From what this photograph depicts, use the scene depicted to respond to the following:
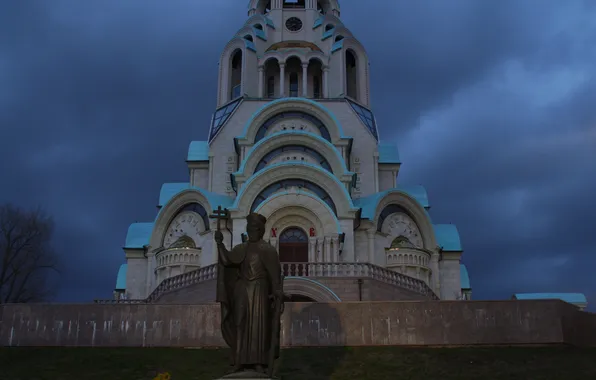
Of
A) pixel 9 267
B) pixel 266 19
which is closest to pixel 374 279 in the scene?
pixel 9 267

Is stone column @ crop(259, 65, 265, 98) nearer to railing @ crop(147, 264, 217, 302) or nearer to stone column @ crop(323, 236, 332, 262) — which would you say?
stone column @ crop(323, 236, 332, 262)

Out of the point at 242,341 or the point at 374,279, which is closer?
the point at 242,341

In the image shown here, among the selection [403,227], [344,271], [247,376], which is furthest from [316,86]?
[247,376]

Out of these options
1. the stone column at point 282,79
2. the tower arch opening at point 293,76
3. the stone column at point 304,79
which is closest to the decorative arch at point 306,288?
the stone column at point 282,79

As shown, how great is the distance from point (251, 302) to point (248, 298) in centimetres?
7

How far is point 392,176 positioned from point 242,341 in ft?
97.7

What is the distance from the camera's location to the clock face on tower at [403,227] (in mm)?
32406

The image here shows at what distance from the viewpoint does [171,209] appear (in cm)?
3312

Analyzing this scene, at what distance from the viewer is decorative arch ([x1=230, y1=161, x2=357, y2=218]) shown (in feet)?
97.3

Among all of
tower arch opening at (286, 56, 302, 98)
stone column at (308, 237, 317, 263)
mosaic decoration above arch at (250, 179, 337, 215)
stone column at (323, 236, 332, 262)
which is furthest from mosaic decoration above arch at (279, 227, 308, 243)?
tower arch opening at (286, 56, 302, 98)

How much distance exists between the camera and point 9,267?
32812 mm

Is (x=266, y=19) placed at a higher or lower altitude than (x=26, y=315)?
higher

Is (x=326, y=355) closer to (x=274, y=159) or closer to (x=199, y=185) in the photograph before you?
(x=274, y=159)

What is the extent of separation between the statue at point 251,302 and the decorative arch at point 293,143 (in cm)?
2293
